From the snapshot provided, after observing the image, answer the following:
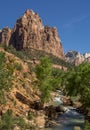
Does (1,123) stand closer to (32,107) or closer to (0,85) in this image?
(0,85)

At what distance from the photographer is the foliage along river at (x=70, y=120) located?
59062 millimetres

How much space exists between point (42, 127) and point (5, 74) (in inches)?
586

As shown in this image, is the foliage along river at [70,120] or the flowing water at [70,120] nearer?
the foliage along river at [70,120]

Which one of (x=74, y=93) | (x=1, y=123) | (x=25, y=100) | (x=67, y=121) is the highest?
(x=74, y=93)

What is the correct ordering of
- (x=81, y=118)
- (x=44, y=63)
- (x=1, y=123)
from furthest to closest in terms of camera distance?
(x=44, y=63) → (x=81, y=118) → (x=1, y=123)

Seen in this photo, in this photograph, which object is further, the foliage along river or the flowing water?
the flowing water

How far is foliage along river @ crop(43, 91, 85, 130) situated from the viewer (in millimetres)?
59062

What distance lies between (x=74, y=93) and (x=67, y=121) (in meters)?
23.5

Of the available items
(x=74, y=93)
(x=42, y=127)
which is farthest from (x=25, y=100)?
(x=74, y=93)

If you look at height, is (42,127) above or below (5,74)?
below

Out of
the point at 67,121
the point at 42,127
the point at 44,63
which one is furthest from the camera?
the point at 44,63

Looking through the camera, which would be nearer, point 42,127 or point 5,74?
point 5,74

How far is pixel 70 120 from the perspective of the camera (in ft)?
225

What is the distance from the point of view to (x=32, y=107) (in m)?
70.6
